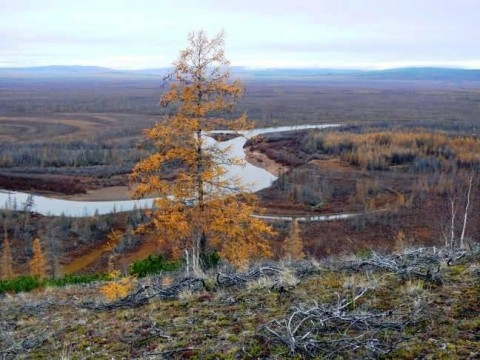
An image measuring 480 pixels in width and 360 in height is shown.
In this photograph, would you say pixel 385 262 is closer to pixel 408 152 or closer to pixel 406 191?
pixel 406 191

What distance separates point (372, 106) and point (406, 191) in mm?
102428

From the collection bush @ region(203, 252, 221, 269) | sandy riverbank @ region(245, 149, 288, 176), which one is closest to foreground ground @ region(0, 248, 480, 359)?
bush @ region(203, 252, 221, 269)

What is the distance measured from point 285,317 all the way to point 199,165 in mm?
9266

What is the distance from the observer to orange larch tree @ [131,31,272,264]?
13.5 metres

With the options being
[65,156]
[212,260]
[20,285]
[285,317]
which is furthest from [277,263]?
[65,156]

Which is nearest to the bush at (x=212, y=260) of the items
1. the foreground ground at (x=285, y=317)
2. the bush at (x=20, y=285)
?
the bush at (x=20, y=285)

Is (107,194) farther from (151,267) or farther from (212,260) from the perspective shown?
(212,260)

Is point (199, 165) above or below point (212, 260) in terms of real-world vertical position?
above

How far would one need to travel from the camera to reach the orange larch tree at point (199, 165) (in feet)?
44.3

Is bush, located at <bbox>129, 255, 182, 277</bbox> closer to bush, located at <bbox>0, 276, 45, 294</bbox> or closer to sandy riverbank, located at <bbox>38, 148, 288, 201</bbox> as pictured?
bush, located at <bbox>0, 276, 45, 294</bbox>

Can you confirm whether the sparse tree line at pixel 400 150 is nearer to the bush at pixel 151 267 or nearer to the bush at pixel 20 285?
the bush at pixel 151 267

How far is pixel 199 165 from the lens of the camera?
45.8ft

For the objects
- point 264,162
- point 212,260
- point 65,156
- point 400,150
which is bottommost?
point 264,162

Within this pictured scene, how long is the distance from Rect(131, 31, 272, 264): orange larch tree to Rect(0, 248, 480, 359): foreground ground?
6461 mm
